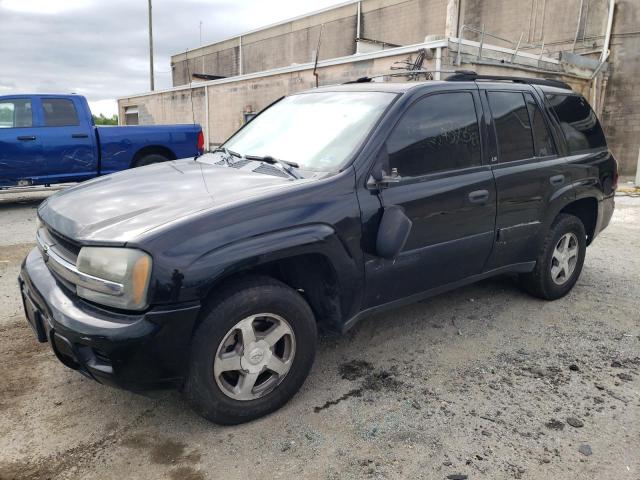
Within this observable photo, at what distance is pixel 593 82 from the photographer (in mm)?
15242

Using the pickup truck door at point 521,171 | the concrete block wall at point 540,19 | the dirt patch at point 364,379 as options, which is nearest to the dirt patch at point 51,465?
the dirt patch at point 364,379

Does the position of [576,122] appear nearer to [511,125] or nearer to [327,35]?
[511,125]

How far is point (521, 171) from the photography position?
384 cm

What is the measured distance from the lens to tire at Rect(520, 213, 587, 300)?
13.9 ft

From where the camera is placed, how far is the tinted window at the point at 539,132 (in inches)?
159

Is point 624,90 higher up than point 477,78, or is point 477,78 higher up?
point 624,90

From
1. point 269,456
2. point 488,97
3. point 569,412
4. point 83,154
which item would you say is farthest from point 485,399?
point 83,154

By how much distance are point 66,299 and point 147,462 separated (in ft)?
2.89

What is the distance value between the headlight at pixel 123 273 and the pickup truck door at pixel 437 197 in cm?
126

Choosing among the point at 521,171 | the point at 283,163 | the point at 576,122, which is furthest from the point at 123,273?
the point at 576,122

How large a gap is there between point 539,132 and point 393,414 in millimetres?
2594

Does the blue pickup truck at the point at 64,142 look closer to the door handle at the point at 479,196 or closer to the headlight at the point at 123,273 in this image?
the door handle at the point at 479,196

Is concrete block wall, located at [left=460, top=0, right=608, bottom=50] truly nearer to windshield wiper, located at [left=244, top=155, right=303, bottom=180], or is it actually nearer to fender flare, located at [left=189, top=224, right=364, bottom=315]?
windshield wiper, located at [left=244, top=155, right=303, bottom=180]

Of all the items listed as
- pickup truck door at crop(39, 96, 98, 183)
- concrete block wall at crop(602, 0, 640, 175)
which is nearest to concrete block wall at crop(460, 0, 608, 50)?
concrete block wall at crop(602, 0, 640, 175)
